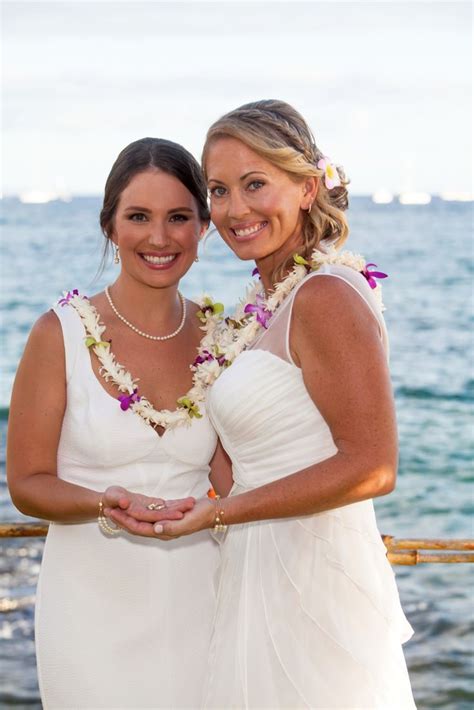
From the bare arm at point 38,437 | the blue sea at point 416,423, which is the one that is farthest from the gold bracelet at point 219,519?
the blue sea at point 416,423

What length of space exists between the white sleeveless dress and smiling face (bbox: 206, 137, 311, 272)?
11.8 inches

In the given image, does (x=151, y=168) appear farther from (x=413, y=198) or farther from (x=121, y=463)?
(x=413, y=198)

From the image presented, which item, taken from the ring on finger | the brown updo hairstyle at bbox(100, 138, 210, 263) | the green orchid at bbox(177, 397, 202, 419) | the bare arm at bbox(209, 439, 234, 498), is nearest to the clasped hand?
the ring on finger

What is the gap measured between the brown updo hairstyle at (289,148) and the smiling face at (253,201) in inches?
1.2

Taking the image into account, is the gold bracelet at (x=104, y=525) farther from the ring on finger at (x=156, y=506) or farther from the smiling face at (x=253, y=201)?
the smiling face at (x=253, y=201)

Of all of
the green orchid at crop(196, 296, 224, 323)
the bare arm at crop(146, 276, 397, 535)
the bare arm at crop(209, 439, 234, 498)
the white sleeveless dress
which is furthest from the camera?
the green orchid at crop(196, 296, 224, 323)

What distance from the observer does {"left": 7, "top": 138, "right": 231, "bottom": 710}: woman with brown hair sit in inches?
135

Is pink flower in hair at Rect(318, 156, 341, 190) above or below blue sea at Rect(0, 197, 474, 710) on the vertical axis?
above

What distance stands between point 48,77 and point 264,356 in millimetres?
48929

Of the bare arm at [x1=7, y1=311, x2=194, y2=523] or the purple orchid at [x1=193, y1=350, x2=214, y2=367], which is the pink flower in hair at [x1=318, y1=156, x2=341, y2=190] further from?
the bare arm at [x1=7, y1=311, x2=194, y2=523]

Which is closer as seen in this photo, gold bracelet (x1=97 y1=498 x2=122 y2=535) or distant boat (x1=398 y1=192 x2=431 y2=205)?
gold bracelet (x1=97 y1=498 x2=122 y2=535)

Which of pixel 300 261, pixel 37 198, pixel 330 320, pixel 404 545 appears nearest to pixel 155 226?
pixel 300 261

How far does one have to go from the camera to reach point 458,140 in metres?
53.6

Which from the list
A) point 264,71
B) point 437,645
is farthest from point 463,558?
point 264,71
